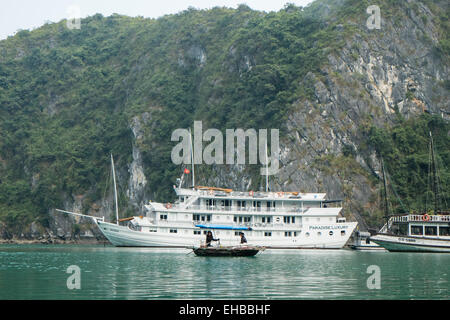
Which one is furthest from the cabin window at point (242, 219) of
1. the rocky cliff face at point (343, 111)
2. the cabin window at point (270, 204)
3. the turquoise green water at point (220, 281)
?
the turquoise green water at point (220, 281)

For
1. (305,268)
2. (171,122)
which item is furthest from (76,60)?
(305,268)

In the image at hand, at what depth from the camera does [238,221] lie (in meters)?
58.7

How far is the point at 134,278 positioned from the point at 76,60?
99562 mm

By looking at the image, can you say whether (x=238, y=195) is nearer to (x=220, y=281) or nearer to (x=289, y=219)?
(x=289, y=219)

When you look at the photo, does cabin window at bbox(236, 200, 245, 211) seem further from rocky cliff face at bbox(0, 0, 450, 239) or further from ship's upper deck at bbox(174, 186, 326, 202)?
rocky cliff face at bbox(0, 0, 450, 239)

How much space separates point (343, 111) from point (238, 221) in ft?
82.9

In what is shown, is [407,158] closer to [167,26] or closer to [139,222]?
[139,222]

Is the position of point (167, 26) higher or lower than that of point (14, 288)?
higher

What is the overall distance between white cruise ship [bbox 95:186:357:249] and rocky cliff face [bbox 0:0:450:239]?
9994 millimetres

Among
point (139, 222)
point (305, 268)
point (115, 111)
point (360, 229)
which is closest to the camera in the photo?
point (305, 268)

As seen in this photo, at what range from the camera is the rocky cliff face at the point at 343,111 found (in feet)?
232

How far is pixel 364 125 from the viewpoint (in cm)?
7550

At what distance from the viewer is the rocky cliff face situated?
70.7 metres

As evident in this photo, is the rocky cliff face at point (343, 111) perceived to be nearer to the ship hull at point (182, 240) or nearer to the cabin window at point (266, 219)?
the ship hull at point (182, 240)
